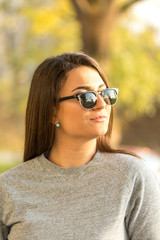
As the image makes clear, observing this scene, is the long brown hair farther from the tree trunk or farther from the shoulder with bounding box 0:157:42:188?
the tree trunk

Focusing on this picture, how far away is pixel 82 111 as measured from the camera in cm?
205

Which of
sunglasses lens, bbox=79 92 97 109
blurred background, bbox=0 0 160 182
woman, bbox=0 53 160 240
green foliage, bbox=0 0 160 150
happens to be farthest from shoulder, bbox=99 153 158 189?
green foliage, bbox=0 0 160 150

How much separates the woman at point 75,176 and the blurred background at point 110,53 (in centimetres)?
242

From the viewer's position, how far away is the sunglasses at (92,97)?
202 centimetres

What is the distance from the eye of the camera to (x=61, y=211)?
2.06 metres

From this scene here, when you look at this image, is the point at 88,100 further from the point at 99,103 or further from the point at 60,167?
the point at 60,167

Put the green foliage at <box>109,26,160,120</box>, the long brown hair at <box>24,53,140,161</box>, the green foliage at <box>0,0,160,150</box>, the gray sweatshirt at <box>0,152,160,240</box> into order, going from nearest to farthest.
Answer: the gray sweatshirt at <box>0,152,160,240</box> → the long brown hair at <box>24,53,140,161</box> → the green foliage at <box>0,0,160,150</box> → the green foliage at <box>109,26,160,120</box>

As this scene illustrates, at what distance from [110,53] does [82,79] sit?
7283mm

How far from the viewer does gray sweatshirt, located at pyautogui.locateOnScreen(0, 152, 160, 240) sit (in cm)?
201

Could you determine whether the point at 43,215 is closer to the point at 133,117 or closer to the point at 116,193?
the point at 116,193

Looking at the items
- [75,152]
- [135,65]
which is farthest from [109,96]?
[135,65]

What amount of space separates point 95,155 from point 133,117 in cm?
1336

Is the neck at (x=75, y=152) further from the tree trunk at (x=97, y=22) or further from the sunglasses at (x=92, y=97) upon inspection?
the tree trunk at (x=97, y=22)

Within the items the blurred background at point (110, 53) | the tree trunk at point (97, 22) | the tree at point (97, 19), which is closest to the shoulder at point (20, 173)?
the blurred background at point (110, 53)
